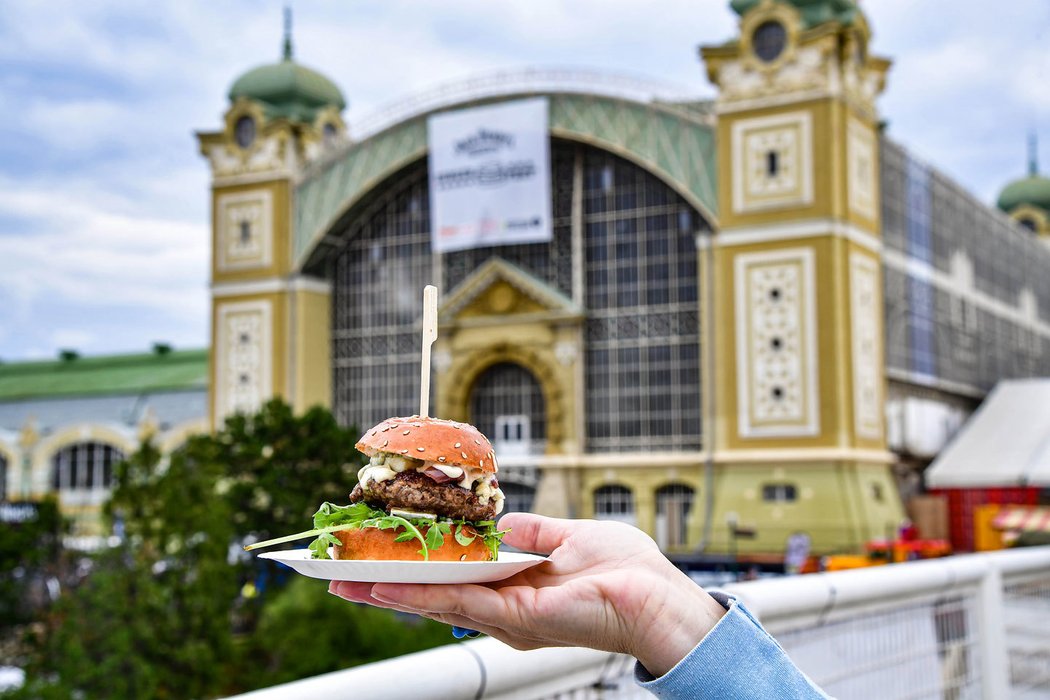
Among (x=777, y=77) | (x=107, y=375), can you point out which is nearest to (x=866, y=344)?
(x=777, y=77)

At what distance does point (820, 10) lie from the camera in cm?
4300

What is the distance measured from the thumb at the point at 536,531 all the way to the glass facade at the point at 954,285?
4265cm

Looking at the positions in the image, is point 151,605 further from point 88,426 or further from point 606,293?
point 88,426

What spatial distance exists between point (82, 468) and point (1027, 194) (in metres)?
54.3

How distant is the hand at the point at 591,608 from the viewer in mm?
2533

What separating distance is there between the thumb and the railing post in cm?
422

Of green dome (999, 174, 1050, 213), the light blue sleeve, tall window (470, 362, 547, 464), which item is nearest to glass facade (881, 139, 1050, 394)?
green dome (999, 174, 1050, 213)

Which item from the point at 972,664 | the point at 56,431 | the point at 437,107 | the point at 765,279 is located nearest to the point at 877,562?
the point at 765,279

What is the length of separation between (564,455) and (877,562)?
13549 mm

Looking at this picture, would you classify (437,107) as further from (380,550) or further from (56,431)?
(380,550)

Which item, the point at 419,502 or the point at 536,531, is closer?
the point at 536,531

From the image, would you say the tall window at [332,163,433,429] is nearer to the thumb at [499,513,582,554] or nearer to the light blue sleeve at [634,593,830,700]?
the thumb at [499,513,582,554]

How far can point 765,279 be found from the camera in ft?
136

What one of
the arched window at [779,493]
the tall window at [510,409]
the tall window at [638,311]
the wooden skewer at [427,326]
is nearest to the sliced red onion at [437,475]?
the wooden skewer at [427,326]
